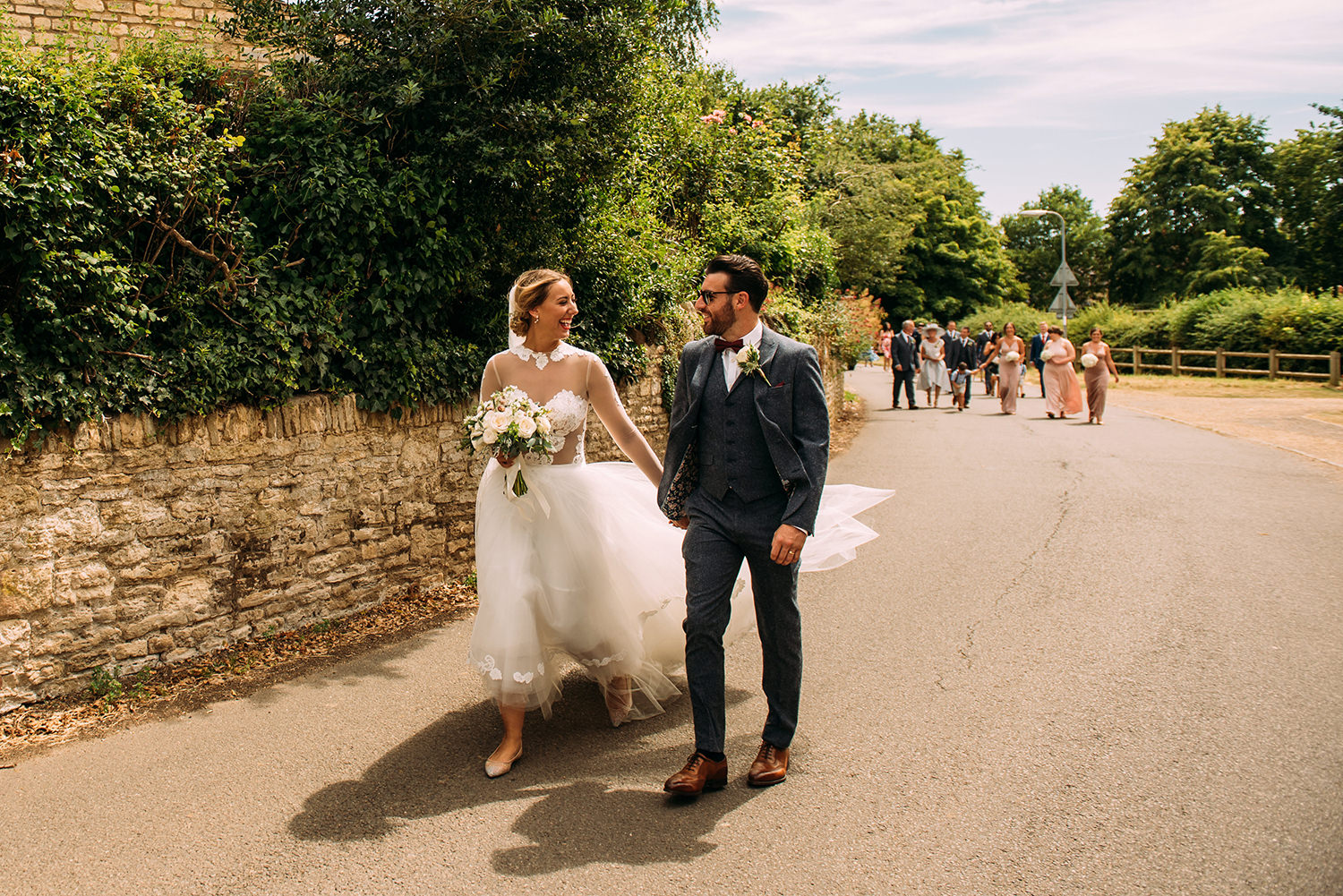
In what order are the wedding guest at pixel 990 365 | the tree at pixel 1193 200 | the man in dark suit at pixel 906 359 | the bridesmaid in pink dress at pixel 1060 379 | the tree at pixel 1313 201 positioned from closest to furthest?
the bridesmaid in pink dress at pixel 1060 379 → the man in dark suit at pixel 906 359 → the wedding guest at pixel 990 365 → the tree at pixel 1313 201 → the tree at pixel 1193 200

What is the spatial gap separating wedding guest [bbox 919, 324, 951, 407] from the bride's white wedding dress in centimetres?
2002

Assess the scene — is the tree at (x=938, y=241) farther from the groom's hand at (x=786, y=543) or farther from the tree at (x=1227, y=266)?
the groom's hand at (x=786, y=543)

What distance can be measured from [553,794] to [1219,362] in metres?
36.5

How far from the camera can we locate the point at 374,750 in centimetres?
473

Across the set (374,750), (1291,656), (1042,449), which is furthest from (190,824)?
(1042,449)

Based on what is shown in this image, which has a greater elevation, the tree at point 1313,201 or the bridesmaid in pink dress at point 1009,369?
the tree at point 1313,201

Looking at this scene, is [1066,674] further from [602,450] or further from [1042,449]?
[1042,449]

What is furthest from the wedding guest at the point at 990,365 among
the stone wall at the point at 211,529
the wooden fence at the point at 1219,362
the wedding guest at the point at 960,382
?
the stone wall at the point at 211,529

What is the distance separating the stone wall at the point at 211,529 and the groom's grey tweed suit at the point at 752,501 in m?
3.24

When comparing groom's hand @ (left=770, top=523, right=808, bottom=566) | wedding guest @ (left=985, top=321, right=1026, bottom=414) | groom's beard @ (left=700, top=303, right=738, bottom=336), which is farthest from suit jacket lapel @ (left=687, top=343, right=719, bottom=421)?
wedding guest @ (left=985, top=321, right=1026, bottom=414)

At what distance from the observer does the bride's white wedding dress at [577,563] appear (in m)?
4.56

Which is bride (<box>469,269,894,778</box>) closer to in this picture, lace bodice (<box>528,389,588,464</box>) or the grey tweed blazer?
lace bodice (<box>528,389,588,464</box>)

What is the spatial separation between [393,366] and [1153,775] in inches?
214

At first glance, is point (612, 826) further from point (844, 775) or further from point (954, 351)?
point (954, 351)
